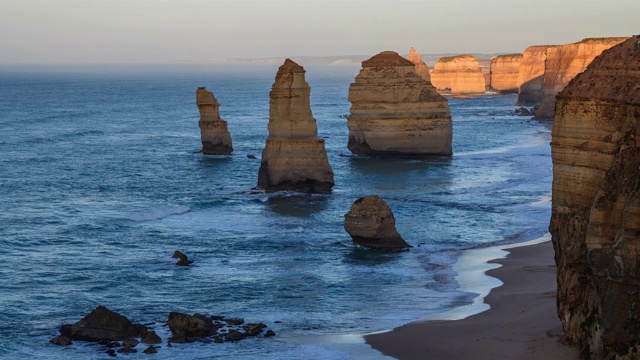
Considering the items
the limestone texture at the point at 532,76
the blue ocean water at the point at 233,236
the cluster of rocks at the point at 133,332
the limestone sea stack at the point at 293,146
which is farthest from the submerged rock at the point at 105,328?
the limestone texture at the point at 532,76

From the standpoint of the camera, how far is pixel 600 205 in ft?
77.5

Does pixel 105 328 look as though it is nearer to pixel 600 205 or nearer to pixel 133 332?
pixel 133 332

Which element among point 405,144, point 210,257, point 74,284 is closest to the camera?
point 74,284

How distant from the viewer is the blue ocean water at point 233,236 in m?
33.6

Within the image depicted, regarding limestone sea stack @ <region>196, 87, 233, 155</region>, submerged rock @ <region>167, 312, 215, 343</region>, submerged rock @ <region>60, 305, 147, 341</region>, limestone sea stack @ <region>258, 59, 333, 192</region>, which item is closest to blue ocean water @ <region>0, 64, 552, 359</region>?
submerged rock @ <region>167, 312, 215, 343</region>

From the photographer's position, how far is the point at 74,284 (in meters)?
37.9

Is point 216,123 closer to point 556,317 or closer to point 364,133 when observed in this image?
point 364,133

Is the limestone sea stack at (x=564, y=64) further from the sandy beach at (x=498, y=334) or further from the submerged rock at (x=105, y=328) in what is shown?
the submerged rock at (x=105, y=328)

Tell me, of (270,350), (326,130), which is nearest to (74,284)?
(270,350)

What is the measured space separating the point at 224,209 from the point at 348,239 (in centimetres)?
1239

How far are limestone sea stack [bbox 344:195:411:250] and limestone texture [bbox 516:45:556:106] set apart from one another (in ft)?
385

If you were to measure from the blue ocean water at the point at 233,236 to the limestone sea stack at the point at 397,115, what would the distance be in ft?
7.34

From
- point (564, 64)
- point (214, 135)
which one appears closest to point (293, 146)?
point (214, 135)

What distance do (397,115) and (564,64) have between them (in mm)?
47853
